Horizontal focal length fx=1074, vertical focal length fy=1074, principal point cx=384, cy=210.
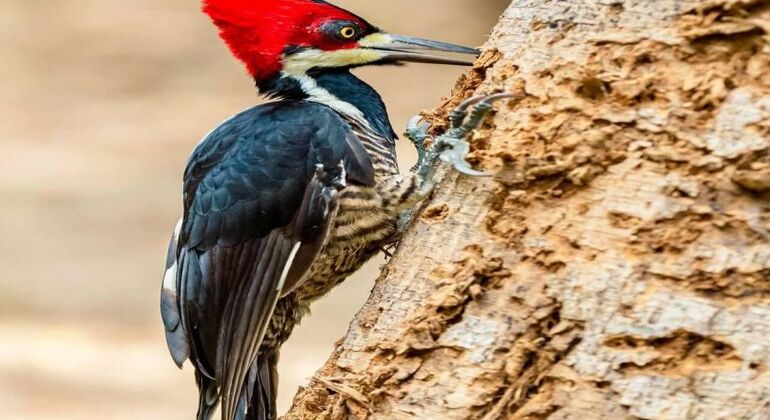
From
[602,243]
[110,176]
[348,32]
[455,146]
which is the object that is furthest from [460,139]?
[110,176]

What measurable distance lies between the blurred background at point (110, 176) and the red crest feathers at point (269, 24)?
3131mm

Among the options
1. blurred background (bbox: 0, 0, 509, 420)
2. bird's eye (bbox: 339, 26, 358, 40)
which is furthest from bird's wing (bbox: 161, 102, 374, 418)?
blurred background (bbox: 0, 0, 509, 420)

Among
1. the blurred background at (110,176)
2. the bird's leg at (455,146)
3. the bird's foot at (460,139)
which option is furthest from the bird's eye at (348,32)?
the blurred background at (110,176)

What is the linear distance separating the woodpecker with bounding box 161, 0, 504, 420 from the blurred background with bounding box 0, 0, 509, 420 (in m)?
3.04

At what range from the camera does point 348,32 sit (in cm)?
280

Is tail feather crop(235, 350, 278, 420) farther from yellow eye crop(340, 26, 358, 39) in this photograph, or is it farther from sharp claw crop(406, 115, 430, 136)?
yellow eye crop(340, 26, 358, 39)

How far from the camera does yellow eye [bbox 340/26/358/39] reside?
2.79 meters

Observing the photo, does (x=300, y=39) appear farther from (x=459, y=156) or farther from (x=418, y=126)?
(x=459, y=156)

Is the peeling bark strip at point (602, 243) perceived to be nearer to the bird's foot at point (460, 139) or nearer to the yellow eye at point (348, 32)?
the bird's foot at point (460, 139)

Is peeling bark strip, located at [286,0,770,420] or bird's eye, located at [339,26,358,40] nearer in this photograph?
peeling bark strip, located at [286,0,770,420]

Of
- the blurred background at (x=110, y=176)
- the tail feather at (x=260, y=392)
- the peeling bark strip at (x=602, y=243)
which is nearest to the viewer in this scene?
the peeling bark strip at (x=602, y=243)

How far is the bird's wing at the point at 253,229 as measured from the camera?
2426 mm

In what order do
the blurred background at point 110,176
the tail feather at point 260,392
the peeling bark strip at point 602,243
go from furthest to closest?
the blurred background at point 110,176 → the tail feather at point 260,392 → the peeling bark strip at point 602,243

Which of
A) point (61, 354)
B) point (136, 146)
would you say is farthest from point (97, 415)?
point (136, 146)
